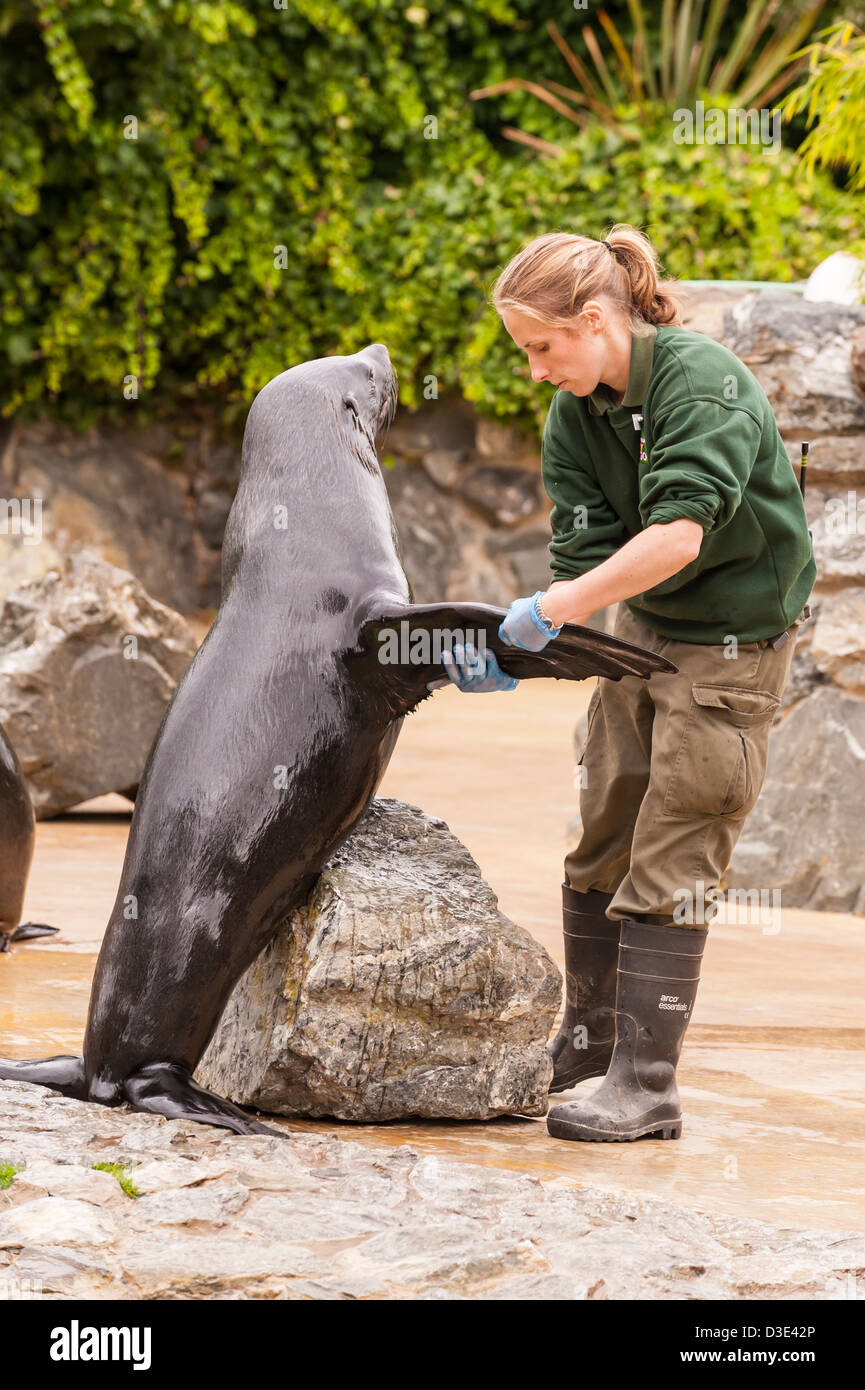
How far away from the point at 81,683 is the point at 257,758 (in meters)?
→ 4.03

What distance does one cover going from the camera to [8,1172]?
278 cm

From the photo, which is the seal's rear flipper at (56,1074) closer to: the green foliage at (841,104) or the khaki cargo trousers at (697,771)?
the khaki cargo trousers at (697,771)

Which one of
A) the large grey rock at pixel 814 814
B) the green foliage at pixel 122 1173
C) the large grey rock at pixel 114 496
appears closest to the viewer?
the green foliage at pixel 122 1173

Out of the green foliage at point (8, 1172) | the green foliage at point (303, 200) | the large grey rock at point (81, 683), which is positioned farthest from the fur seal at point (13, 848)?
the green foliage at point (303, 200)

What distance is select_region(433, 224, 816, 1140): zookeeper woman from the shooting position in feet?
11.1

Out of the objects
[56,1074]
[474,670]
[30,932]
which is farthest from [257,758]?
[30,932]

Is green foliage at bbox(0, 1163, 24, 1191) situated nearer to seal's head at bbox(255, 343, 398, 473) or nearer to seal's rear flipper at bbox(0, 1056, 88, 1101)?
seal's rear flipper at bbox(0, 1056, 88, 1101)

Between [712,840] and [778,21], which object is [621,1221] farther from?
[778,21]

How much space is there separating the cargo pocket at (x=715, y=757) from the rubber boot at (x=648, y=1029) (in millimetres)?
276

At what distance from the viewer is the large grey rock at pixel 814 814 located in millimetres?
6125

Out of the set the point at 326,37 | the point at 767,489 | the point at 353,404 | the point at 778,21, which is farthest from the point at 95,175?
the point at 767,489

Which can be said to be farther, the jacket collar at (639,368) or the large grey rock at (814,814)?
the large grey rock at (814,814)

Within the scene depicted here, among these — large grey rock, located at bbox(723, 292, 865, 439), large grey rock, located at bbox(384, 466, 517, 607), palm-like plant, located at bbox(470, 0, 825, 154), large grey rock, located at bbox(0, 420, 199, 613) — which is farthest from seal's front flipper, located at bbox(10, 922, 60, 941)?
palm-like plant, located at bbox(470, 0, 825, 154)

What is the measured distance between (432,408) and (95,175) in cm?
328
